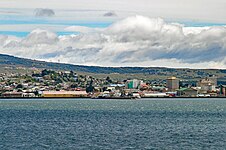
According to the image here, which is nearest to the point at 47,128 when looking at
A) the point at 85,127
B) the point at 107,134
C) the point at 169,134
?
the point at 85,127

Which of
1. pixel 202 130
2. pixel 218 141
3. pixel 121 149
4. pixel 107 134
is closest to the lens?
pixel 121 149

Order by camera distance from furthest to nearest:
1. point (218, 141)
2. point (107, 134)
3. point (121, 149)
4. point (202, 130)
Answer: point (202, 130), point (107, 134), point (218, 141), point (121, 149)

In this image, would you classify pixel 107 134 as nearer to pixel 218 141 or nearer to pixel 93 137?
pixel 93 137

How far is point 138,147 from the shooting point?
200 feet

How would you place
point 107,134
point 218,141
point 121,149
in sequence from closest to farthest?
point 121,149
point 218,141
point 107,134

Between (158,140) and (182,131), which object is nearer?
(158,140)

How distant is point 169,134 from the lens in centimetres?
7381

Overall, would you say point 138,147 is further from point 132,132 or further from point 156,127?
point 156,127

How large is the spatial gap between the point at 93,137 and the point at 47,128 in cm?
1465

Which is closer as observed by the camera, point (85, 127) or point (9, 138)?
point (9, 138)

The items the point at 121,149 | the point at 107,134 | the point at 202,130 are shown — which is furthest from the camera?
the point at 202,130

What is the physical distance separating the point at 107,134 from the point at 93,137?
12.4ft

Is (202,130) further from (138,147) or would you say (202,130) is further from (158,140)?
(138,147)

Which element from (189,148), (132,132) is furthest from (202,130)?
(189,148)
